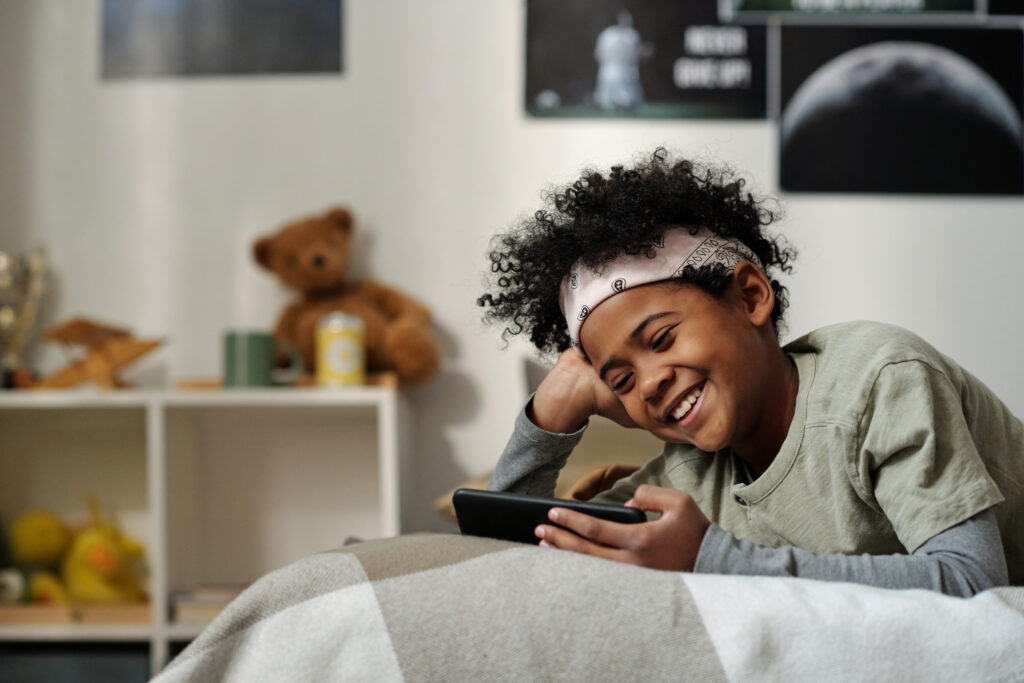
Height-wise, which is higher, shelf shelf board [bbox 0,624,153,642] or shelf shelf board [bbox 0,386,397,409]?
shelf shelf board [bbox 0,386,397,409]

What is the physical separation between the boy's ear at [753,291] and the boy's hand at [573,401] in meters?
0.13

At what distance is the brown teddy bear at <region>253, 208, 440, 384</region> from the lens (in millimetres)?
1807

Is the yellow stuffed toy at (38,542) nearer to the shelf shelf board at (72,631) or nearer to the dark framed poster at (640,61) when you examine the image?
the shelf shelf board at (72,631)

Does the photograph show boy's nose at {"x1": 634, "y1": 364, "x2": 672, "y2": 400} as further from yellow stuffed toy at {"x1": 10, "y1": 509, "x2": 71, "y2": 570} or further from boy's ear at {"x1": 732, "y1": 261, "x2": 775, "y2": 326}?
yellow stuffed toy at {"x1": 10, "y1": 509, "x2": 71, "y2": 570}

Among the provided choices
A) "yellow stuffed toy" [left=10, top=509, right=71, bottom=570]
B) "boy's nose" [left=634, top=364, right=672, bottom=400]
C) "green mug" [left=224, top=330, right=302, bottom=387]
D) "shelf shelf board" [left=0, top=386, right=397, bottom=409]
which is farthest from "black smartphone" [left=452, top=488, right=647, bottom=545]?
"yellow stuffed toy" [left=10, top=509, right=71, bottom=570]

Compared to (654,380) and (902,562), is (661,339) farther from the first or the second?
(902,562)

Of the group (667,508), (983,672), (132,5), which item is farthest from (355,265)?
(983,672)

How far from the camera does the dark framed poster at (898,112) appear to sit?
6.19ft

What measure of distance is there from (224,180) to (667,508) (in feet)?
5.59

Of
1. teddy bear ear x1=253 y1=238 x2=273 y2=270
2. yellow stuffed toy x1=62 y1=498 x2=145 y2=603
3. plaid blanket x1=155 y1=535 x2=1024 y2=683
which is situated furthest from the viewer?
teddy bear ear x1=253 y1=238 x2=273 y2=270

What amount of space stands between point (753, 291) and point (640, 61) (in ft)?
4.47

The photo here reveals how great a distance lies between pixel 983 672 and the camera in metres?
0.40

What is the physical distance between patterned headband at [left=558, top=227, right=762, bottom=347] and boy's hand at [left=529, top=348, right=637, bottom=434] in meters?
0.06

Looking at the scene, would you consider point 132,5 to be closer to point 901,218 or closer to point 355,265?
point 355,265
